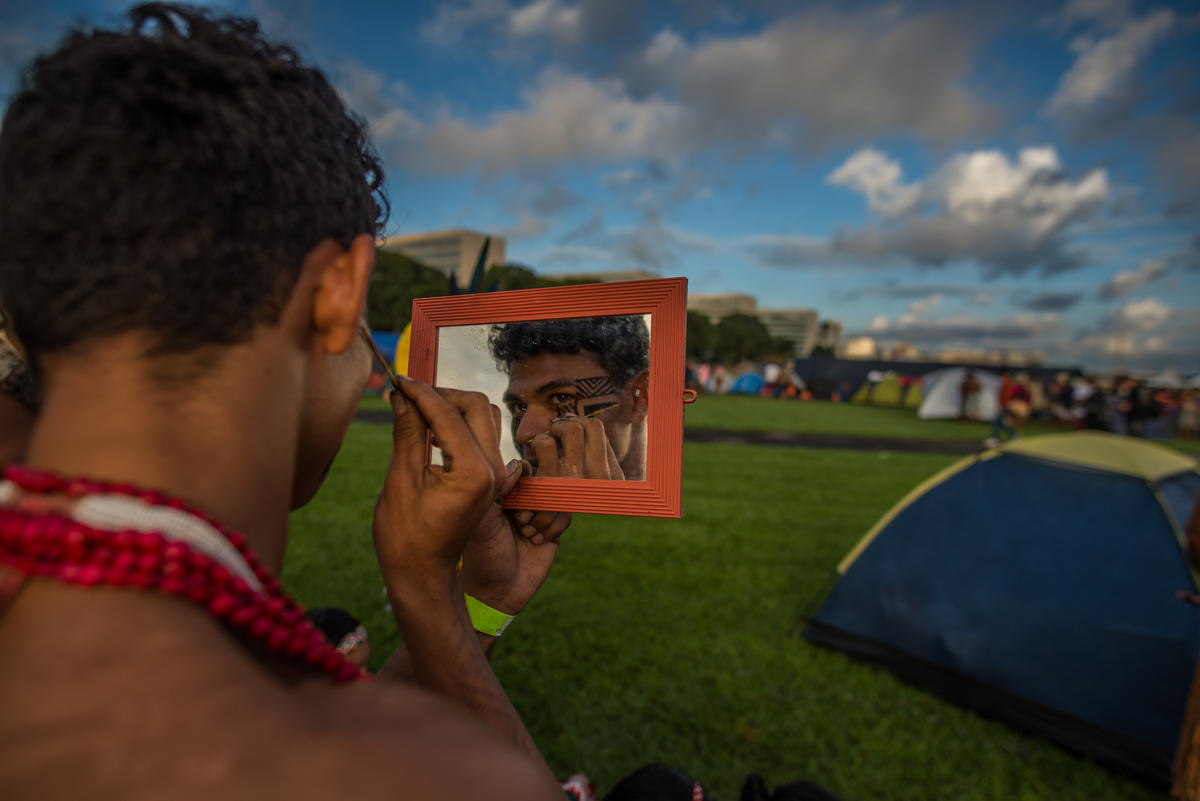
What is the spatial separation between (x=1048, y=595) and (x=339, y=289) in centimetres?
423

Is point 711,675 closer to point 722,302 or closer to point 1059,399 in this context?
point 1059,399

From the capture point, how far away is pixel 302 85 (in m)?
0.88

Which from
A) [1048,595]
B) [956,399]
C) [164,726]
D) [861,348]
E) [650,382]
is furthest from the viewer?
[861,348]

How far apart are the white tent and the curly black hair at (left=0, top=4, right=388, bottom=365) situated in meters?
29.1

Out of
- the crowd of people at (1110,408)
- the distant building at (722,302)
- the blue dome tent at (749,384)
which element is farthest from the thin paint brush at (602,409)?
the distant building at (722,302)

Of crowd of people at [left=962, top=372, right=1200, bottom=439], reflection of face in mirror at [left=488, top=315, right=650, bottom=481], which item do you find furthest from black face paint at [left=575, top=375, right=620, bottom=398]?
crowd of people at [left=962, top=372, right=1200, bottom=439]

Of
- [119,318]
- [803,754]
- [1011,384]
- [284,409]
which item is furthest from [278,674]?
[1011,384]

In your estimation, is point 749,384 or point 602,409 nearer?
point 602,409

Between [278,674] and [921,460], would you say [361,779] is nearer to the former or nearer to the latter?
[278,674]

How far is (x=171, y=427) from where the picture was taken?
29.3 inches

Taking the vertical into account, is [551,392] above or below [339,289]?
below

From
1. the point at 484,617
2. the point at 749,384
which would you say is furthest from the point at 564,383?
the point at 749,384

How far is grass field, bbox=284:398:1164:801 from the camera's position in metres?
3.21

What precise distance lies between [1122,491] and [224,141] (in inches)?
193
